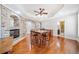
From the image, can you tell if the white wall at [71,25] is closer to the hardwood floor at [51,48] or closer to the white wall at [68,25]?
the white wall at [68,25]

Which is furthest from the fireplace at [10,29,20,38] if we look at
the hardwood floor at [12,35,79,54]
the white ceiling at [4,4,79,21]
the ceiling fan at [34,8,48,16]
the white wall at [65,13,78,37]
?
the white wall at [65,13,78,37]

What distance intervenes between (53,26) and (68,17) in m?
0.37

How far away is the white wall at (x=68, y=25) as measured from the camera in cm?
248

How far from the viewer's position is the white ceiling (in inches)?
97.3

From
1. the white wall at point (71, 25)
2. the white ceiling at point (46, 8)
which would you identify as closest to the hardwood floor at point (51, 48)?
the white wall at point (71, 25)

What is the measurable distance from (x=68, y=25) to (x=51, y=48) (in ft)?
1.99

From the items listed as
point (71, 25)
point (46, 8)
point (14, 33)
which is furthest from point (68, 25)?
point (14, 33)

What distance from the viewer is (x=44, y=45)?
8.37 ft

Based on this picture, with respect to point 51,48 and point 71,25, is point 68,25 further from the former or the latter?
point 51,48

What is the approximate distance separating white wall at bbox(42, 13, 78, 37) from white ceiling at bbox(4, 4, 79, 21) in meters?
0.11

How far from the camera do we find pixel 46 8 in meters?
2.53

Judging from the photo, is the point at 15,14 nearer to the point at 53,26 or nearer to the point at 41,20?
the point at 41,20

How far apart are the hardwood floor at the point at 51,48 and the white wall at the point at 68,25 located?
0.16 metres
